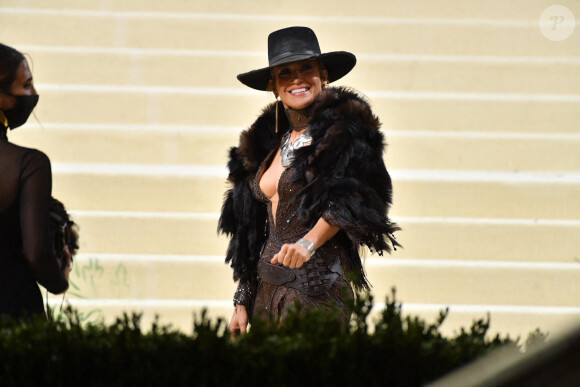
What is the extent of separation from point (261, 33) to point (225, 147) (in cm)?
89

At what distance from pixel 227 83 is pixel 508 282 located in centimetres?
253

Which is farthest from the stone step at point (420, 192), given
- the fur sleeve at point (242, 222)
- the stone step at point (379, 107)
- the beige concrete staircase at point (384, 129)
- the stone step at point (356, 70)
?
the fur sleeve at point (242, 222)

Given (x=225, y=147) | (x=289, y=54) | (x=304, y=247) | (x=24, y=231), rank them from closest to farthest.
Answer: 1. (x=24, y=231)
2. (x=304, y=247)
3. (x=289, y=54)
4. (x=225, y=147)

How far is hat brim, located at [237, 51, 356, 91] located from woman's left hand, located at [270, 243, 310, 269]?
88 cm

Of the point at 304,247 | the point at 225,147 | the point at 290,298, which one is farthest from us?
the point at 225,147

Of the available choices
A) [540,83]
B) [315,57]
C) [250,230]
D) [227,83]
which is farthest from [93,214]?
[540,83]

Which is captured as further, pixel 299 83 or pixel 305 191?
pixel 299 83

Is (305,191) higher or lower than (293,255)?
higher

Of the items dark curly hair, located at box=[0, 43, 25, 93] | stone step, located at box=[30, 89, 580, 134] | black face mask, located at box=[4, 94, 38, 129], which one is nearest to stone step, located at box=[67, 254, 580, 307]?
stone step, located at box=[30, 89, 580, 134]

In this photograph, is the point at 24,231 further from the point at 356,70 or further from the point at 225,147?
the point at 356,70

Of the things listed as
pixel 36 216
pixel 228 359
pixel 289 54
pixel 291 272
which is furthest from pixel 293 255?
pixel 228 359

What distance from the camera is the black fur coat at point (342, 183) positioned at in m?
3.46

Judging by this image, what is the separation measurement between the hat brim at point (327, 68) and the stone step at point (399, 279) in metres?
2.15

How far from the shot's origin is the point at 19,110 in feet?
11.8
